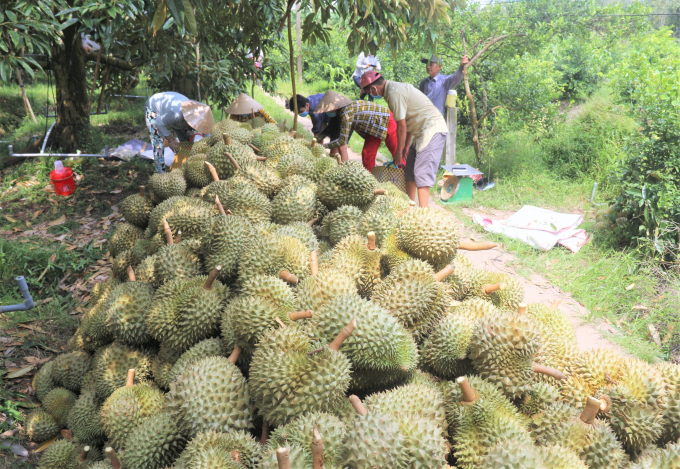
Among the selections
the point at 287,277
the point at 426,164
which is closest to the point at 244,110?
the point at 426,164

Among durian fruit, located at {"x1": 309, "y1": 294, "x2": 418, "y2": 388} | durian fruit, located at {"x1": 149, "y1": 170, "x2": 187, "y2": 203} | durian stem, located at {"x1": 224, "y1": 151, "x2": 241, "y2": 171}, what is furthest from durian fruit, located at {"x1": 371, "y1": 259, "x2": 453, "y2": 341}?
durian fruit, located at {"x1": 149, "y1": 170, "x2": 187, "y2": 203}

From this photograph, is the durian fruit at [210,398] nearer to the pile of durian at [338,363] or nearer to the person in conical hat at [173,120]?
the pile of durian at [338,363]

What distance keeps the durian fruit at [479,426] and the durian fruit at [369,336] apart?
0.25 m

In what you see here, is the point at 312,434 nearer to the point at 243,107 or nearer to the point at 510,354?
the point at 510,354

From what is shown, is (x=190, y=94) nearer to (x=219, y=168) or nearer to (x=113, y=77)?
(x=113, y=77)

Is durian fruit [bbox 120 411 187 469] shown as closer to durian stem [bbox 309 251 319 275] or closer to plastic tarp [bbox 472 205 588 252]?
durian stem [bbox 309 251 319 275]

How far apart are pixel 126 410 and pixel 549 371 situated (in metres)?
1.75

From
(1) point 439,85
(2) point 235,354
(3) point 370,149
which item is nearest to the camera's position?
(2) point 235,354

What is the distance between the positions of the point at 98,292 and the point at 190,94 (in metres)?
6.86

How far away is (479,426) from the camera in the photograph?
1408 millimetres

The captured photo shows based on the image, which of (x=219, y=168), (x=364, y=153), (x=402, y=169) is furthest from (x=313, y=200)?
(x=402, y=169)

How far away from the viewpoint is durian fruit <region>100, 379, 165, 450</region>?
1.84 meters

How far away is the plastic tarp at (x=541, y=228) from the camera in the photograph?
5.60 m

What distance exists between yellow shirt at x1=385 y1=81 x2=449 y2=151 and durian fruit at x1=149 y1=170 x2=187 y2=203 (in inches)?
119
